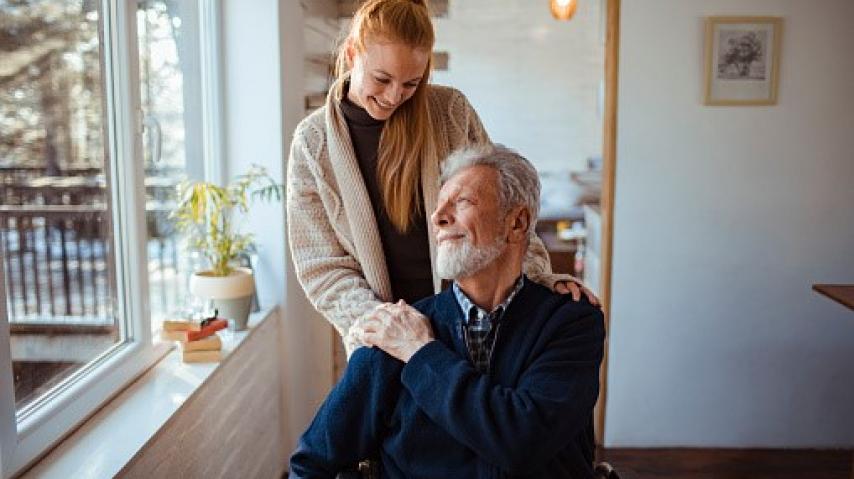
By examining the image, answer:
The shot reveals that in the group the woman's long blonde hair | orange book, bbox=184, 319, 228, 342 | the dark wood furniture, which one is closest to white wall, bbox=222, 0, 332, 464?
orange book, bbox=184, 319, 228, 342

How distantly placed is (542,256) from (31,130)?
1104mm

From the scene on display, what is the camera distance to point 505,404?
1383 millimetres

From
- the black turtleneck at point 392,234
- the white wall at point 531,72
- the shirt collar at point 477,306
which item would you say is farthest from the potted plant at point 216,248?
the white wall at point 531,72

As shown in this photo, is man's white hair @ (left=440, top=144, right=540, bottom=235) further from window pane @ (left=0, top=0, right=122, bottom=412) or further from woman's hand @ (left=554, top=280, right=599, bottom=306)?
window pane @ (left=0, top=0, right=122, bottom=412)

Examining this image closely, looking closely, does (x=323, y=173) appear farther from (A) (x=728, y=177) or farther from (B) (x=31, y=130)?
(A) (x=728, y=177)

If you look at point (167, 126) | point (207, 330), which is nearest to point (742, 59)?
point (167, 126)

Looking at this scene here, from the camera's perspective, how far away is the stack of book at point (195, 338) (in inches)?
90.7

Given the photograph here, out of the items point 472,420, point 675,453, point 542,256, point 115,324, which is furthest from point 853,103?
point 115,324

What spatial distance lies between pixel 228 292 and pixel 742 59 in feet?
7.28

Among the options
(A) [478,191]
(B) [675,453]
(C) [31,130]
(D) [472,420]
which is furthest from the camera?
(B) [675,453]

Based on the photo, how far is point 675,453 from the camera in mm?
3502

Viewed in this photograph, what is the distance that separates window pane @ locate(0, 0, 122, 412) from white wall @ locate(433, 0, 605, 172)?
13.8ft

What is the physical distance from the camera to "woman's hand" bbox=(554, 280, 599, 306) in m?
1.56

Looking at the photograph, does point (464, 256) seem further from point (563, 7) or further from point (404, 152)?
point (563, 7)
